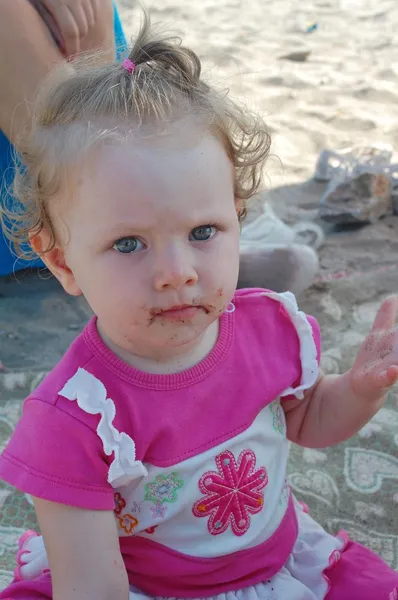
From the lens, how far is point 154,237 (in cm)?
102

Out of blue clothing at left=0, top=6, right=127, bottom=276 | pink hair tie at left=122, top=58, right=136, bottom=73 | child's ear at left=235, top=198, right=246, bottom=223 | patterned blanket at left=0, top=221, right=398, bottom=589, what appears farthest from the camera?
blue clothing at left=0, top=6, right=127, bottom=276

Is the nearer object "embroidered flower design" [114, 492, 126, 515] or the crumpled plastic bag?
"embroidered flower design" [114, 492, 126, 515]

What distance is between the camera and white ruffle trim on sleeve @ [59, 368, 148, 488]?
107 cm

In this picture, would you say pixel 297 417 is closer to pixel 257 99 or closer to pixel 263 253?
pixel 263 253

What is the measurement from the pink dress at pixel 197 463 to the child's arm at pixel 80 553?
0.03 metres

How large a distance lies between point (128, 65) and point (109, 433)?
1.82 feet

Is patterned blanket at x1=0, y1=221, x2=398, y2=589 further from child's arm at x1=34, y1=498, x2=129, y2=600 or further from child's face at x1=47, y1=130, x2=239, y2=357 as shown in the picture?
child's face at x1=47, y1=130, x2=239, y2=357

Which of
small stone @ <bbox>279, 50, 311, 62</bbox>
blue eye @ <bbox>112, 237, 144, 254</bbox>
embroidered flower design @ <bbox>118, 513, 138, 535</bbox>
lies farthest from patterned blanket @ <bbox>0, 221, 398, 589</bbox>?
small stone @ <bbox>279, 50, 311, 62</bbox>

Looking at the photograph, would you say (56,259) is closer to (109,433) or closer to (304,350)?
(109,433)

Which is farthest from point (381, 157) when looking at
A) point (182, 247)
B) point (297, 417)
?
point (182, 247)

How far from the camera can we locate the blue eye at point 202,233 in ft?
3.46

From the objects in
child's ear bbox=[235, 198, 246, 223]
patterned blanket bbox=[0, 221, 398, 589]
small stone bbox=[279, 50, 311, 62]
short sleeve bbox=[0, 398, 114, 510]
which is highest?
child's ear bbox=[235, 198, 246, 223]

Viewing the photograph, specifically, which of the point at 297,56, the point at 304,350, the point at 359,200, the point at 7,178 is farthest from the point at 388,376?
the point at 297,56

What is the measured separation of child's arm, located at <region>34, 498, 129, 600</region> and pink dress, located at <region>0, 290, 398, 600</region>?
0.03m
